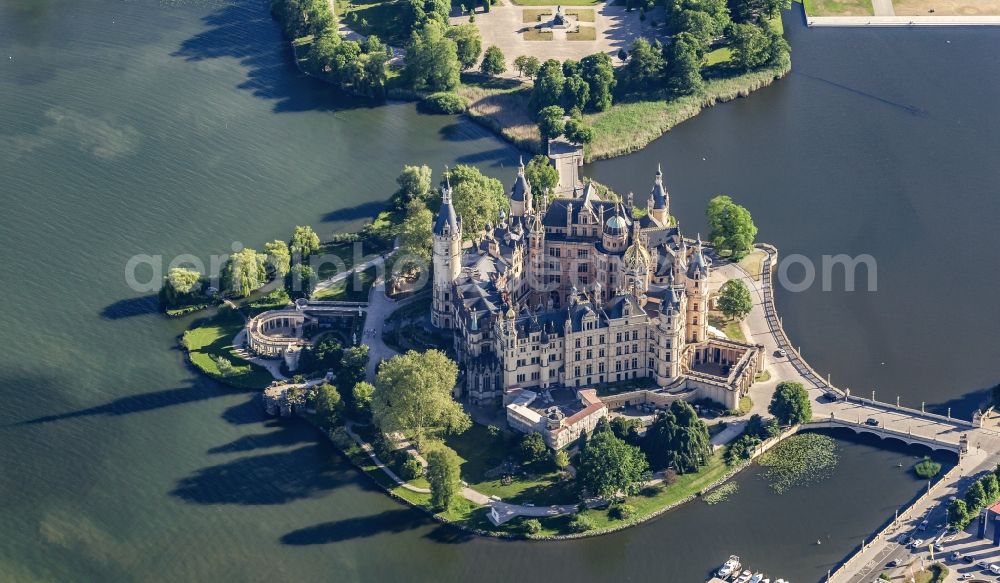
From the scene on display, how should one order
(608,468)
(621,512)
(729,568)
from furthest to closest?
(608,468)
(621,512)
(729,568)

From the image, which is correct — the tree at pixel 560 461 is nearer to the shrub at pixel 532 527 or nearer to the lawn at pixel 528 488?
the lawn at pixel 528 488

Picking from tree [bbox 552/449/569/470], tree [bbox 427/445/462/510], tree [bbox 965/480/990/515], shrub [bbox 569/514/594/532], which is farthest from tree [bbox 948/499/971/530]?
tree [bbox 427/445/462/510]

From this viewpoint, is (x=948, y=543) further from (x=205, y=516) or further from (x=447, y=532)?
(x=205, y=516)

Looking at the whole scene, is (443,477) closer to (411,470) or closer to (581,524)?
(411,470)

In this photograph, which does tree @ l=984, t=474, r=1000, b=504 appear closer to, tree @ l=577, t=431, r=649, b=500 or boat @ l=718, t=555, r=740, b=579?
boat @ l=718, t=555, r=740, b=579

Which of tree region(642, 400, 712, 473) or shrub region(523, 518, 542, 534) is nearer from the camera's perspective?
shrub region(523, 518, 542, 534)

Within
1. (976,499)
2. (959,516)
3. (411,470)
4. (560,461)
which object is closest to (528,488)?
(560,461)

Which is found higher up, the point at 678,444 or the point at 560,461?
the point at 678,444
